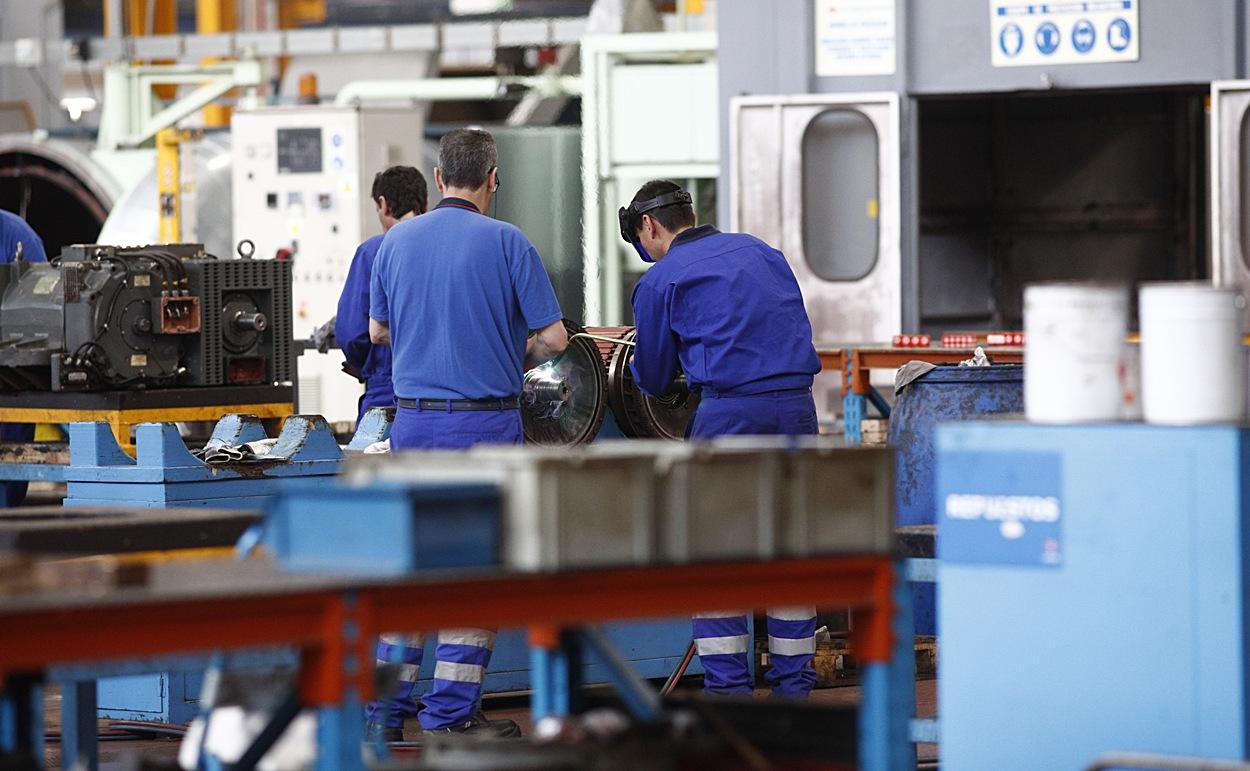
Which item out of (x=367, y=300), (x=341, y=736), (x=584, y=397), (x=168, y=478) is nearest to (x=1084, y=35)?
(x=584, y=397)

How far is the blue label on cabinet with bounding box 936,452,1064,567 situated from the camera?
3.47 m

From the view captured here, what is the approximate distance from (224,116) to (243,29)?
2.72m

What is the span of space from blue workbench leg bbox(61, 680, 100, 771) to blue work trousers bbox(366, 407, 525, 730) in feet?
3.37

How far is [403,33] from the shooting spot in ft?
43.9

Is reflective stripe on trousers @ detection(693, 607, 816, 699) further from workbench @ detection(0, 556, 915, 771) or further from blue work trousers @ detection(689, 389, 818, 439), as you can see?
workbench @ detection(0, 556, 915, 771)

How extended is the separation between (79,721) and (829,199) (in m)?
5.41

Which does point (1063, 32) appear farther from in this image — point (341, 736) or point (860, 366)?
point (341, 736)

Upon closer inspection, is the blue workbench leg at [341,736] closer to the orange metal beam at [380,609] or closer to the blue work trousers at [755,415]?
the orange metal beam at [380,609]

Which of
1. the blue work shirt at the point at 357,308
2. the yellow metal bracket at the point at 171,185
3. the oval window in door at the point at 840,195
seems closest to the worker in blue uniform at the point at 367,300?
the blue work shirt at the point at 357,308

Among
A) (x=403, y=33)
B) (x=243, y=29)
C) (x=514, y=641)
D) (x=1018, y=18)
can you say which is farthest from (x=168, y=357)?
(x=243, y=29)

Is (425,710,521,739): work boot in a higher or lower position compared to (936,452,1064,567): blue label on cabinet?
lower

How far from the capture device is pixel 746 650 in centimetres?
548

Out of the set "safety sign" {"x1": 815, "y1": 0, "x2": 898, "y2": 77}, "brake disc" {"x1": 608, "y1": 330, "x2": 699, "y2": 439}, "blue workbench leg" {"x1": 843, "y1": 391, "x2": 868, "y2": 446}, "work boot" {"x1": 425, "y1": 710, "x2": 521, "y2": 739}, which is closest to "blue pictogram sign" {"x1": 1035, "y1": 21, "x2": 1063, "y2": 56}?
"safety sign" {"x1": 815, "y1": 0, "x2": 898, "y2": 77}

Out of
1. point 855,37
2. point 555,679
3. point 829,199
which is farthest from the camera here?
A: point 829,199
